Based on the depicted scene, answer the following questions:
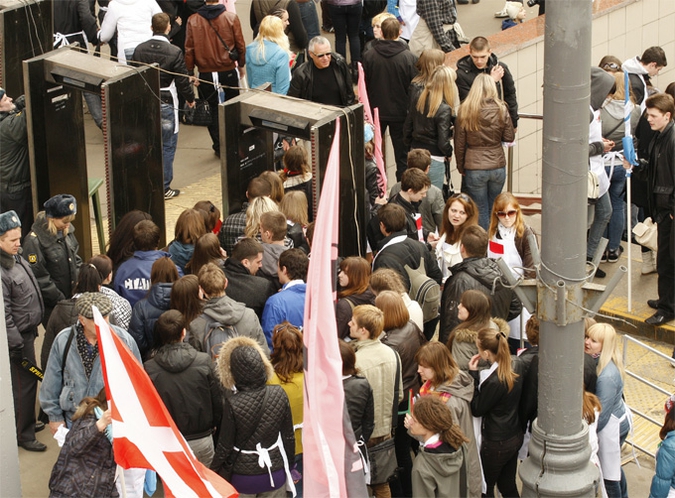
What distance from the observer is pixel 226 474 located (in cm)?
671

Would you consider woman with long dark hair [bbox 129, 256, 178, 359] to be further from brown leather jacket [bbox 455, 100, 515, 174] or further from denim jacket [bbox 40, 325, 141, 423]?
brown leather jacket [bbox 455, 100, 515, 174]

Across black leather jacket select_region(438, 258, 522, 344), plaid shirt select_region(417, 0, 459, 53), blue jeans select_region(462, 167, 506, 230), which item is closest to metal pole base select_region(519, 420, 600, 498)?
black leather jacket select_region(438, 258, 522, 344)

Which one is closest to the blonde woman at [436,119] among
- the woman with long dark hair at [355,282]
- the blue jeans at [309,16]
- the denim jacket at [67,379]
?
the woman with long dark hair at [355,282]

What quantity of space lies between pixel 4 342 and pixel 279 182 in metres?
3.73

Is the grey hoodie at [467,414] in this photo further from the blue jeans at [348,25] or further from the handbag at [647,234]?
the blue jeans at [348,25]

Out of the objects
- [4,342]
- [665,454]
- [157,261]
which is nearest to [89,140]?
[157,261]

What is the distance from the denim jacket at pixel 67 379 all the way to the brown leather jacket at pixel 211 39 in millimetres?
6009

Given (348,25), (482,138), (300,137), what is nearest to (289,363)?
(300,137)

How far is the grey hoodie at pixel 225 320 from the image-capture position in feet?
24.4

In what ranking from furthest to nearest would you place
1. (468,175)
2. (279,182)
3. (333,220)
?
(468,175)
(279,182)
(333,220)

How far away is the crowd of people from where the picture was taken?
671 cm

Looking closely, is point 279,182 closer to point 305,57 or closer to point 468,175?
point 468,175

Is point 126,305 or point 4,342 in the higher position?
point 4,342

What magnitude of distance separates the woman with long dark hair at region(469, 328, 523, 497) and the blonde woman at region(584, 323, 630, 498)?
1.92 feet
